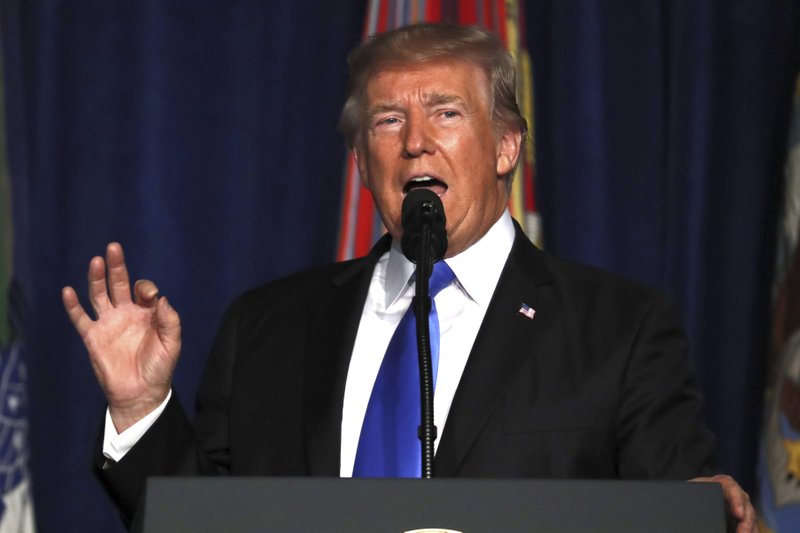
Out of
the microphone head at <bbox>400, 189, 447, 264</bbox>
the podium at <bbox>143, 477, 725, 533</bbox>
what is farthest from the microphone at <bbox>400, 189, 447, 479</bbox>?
the podium at <bbox>143, 477, 725, 533</bbox>

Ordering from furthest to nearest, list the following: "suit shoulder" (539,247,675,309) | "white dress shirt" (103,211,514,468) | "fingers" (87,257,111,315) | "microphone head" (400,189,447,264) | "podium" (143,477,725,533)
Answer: "suit shoulder" (539,247,675,309), "white dress shirt" (103,211,514,468), "fingers" (87,257,111,315), "microphone head" (400,189,447,264), "podium" (143,477,725,533)

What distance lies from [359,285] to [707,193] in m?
1.20

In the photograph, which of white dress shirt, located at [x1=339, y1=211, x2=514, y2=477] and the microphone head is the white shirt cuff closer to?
white dress shirt, located at [x1=339, y1=211, x2=514, y2=477]

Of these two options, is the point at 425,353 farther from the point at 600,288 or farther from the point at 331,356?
the point at 600,288

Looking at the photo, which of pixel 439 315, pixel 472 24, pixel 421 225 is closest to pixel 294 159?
pixel 472 24

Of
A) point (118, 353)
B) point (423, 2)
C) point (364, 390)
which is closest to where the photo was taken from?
point (118, 353)

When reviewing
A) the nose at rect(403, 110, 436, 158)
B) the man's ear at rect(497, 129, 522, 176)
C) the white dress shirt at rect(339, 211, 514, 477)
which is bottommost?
the white dress shirt at rect(339, 211, 514, 477)

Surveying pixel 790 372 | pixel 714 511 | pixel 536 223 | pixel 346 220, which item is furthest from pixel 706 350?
pixel 714 511

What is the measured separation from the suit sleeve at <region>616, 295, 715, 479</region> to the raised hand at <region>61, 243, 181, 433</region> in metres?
0.63

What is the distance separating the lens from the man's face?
6.36ft

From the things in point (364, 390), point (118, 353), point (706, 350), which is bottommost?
point (706, 350)

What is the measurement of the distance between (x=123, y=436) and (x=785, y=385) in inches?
60.3

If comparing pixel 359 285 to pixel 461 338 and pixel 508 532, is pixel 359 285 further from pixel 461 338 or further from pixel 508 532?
pixel 508 532

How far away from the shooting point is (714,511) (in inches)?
45.5
